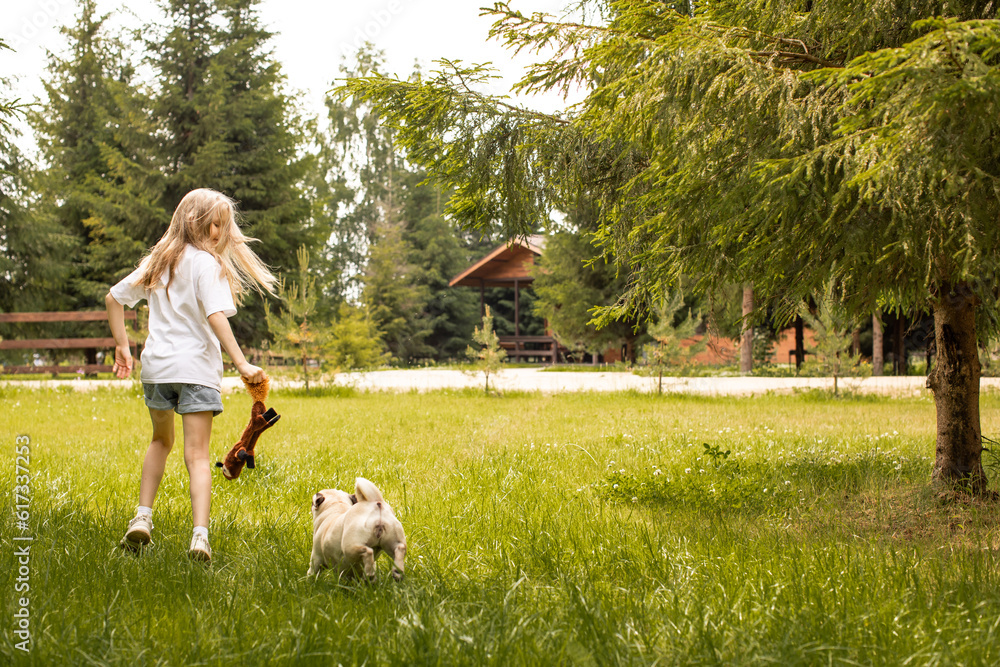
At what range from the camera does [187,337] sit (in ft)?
9.96

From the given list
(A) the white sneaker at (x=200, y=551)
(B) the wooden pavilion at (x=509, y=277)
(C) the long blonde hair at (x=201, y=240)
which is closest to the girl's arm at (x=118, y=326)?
(C) the long blonde hair at (x=201, y=240)

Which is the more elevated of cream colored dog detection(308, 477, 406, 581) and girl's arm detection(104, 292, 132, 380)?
girl's arm detection(104, 292, 132, 380)

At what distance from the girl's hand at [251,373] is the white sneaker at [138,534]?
77cm

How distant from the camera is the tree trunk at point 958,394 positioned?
403cm

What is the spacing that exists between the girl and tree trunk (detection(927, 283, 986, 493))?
12.7 feet

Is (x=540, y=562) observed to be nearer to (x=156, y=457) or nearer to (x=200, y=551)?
(x=200, y=551)

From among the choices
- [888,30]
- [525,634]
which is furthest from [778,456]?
[525,634]

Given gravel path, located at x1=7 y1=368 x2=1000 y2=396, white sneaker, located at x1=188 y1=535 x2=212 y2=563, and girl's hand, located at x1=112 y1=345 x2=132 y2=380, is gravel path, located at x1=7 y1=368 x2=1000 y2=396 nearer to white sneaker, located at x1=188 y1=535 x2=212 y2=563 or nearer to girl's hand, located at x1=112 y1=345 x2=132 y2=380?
girl's hand, located at x1=112 y1=345 x2=132 y2=380

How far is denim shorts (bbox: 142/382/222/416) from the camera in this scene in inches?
117

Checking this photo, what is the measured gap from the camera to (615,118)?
3.37m

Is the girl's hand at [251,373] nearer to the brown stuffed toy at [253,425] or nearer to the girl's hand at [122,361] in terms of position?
Answer: the brown stuffed toy at [253,425]

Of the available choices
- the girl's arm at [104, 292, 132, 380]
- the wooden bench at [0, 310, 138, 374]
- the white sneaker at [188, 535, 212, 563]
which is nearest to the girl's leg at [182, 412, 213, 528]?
the white sneaker at [188, 535, 212, 563]

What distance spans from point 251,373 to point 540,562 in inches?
57.3

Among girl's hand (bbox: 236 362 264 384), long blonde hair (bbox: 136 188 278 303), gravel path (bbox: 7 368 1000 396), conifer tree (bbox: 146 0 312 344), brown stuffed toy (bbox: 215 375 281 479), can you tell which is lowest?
gravel path (bbox: 7 368 1000 396)
